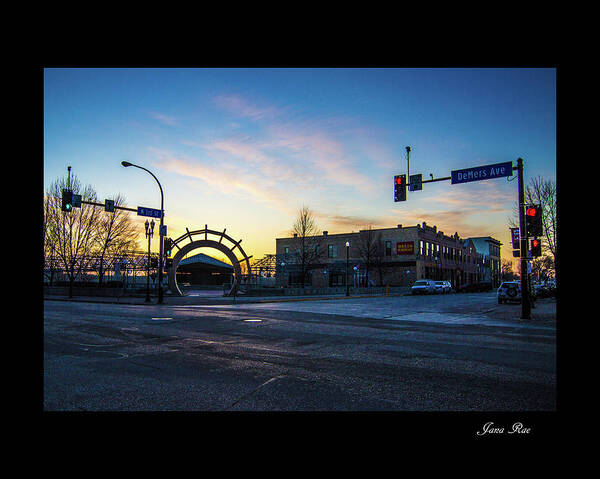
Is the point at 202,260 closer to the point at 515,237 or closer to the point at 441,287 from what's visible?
the point at 441,287

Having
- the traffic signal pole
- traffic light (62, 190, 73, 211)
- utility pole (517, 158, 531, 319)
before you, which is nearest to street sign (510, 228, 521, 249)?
the traffic signal pole

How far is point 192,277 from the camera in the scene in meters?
67.8

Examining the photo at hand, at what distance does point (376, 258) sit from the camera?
61.1 metres

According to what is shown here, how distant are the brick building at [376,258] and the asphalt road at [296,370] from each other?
4532 centimetres

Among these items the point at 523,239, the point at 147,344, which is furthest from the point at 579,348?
the point at 523,239

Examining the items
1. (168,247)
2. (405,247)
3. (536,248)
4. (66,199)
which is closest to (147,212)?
(168,247)

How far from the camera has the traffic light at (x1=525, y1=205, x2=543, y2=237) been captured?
15.4 m

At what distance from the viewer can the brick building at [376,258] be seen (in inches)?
2416
